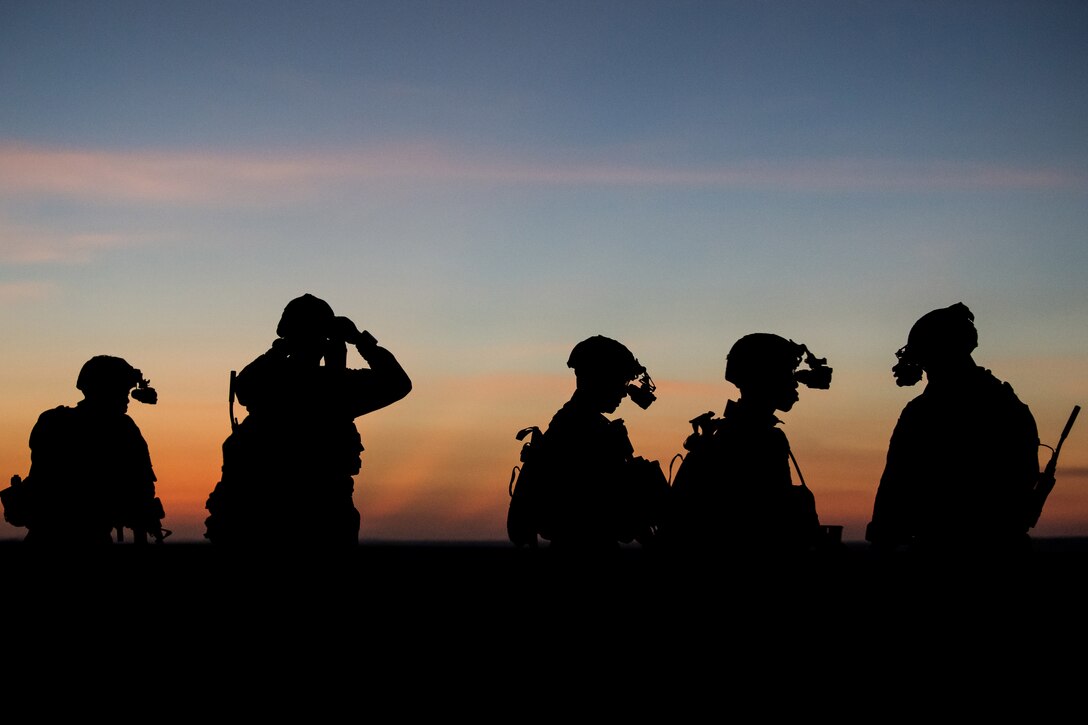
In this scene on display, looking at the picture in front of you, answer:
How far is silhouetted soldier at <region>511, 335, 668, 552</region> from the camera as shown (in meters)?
10.1

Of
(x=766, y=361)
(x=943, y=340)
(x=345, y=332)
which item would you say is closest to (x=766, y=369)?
(x=766, y=361)

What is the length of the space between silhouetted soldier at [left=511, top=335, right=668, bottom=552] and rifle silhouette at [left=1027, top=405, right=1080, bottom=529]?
2.67 m

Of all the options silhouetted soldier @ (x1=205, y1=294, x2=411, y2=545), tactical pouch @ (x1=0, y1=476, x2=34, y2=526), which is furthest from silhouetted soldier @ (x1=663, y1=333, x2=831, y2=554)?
tactical pouch @ (x1=0, y1=476, x2=34, y2=526)

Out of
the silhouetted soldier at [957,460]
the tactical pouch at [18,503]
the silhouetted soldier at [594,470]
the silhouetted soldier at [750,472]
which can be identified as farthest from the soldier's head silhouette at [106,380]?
the silhouetted soldier at [957,460]

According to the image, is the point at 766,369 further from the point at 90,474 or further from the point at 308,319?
the point at 90,474

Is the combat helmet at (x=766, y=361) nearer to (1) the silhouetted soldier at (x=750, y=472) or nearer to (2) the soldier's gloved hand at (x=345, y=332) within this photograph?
(1) the silhouetted soldier at (x=750, y=472)

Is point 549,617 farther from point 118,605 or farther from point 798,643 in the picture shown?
point 118,605

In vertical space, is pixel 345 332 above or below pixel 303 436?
above

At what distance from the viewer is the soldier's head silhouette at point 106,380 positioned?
13.9 meters

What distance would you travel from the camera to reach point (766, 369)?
32.0 feet

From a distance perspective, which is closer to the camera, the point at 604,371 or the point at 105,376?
the point at 604,371

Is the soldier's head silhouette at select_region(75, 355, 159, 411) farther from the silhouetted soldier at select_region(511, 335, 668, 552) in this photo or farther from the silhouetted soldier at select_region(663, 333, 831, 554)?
the silhouetted soldier at select_region(663, 333, 831, 554)

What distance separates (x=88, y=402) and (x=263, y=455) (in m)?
5.24

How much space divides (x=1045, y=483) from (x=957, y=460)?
2.26 feet
